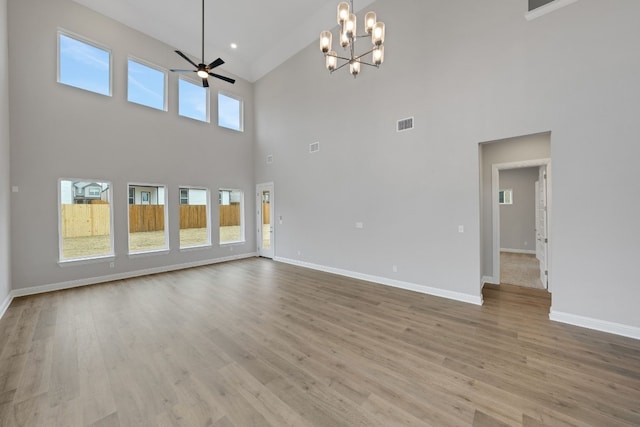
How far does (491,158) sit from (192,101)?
7.46 meters

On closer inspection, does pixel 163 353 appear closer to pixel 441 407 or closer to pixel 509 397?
pixel 441 407

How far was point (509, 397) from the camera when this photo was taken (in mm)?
1929

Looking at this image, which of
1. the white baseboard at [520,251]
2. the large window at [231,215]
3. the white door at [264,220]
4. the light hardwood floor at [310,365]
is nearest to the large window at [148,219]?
the large window at [231,215]

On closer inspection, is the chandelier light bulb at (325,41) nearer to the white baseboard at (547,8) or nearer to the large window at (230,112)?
the white baseboard at (547,8)

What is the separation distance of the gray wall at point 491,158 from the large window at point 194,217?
6.83 metres

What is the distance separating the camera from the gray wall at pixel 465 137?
292cm

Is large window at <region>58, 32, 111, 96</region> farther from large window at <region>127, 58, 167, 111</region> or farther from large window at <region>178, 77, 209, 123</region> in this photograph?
large window at <region>178, 77, 209, 123</region>

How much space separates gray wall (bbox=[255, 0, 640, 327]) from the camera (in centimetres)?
292

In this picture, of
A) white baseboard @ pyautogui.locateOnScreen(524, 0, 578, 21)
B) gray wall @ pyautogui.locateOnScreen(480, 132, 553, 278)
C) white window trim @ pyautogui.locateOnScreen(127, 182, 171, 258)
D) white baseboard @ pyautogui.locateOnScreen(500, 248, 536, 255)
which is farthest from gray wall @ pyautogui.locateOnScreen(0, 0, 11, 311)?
white baseboard @ pyautogui.locateOnScreen(500, 248, 536, 255)

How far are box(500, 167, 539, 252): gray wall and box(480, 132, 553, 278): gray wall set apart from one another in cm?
475

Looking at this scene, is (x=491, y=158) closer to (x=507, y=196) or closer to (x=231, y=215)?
(x=507, y=196)

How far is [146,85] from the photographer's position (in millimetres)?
5957

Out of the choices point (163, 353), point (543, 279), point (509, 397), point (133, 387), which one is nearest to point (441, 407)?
point (509, 397)

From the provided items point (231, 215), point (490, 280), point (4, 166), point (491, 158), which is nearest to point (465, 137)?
point (491, 158)
